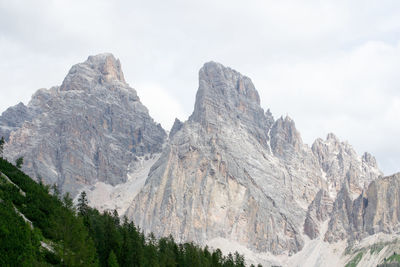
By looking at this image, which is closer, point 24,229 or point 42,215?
point 24,229

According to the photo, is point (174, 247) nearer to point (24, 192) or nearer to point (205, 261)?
point (205, 261)

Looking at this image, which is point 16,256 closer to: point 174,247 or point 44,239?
point 44,239


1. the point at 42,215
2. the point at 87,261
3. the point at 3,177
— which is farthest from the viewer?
the point at 3,177

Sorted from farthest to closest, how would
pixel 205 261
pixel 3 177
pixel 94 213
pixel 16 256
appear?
pixel 94 213 < pixel 205 261 < pixel 3 177 < pixel 16 256

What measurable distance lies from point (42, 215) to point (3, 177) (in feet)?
42.3

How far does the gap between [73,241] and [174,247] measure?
65472 millimetres

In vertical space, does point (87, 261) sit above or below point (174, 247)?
below

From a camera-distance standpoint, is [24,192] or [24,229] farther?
[24,192]

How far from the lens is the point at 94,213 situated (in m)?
132

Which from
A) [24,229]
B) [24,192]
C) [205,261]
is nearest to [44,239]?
[24,229]

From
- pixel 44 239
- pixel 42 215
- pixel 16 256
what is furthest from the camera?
pixel 42 215

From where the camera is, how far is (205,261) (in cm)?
12181

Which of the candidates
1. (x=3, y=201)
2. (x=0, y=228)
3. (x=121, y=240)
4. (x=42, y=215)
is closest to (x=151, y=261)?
(x=121, y=240)

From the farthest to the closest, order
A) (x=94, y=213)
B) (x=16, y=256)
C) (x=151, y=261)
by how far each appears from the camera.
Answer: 1. (x=94, y=213)
2. (x=151, y=261)
3. (x=16, y=256)
